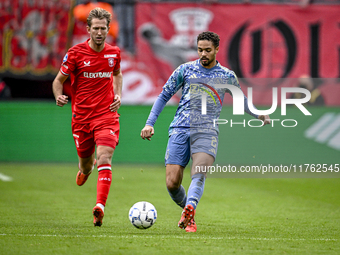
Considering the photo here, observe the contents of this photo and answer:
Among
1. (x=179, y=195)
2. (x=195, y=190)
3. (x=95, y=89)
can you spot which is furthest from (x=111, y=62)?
(x=195, y=190)

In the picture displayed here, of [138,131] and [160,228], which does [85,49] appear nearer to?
[160,228]

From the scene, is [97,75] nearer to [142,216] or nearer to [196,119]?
[196,119]

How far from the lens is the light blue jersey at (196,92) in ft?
20.2

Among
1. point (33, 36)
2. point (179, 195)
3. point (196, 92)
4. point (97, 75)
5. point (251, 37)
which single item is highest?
point (251, 37)

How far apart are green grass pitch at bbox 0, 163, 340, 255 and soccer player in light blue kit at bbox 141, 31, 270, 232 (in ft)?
2.15

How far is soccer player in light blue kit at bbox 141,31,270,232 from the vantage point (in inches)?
238

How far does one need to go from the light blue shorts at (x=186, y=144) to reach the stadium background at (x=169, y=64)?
831 cm

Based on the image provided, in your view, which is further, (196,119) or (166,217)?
(166,217)

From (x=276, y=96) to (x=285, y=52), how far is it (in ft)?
7.31

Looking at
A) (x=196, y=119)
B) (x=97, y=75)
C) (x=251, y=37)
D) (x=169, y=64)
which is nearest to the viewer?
(x=196, y=119)

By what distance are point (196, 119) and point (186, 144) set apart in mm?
296

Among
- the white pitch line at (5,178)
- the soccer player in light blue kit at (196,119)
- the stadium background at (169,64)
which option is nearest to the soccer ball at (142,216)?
the soccer player in light blue kit at (196,119)

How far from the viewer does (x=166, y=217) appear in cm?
733

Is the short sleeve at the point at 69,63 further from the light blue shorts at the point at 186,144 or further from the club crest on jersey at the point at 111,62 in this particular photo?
the light blue shorts at the point at 186,144
